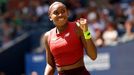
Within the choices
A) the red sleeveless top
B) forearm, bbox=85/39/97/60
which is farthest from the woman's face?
forearm, bbox=85/39/97/60

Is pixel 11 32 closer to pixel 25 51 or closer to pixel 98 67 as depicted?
pixel 25 51

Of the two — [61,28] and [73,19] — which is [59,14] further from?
[73,19]

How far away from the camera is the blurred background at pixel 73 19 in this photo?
11102 mm

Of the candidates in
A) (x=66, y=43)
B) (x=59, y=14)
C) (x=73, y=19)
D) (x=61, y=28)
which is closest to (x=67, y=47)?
(x=66, y=43)

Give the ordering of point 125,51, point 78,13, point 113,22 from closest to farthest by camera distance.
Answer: point 125,51 < point 113,22 < point 78,13

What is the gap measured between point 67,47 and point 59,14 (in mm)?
383

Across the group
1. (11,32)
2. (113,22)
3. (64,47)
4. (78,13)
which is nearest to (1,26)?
(11,32)

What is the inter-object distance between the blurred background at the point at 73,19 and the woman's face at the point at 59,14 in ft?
17.1

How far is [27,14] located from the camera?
15.2 metres

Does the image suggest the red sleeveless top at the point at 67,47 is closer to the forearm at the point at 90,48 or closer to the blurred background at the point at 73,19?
the forearm at the point at 90,48

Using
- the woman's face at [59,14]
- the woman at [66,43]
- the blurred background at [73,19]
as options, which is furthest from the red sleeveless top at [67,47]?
the blurred background at [73,19]

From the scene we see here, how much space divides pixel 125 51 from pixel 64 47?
17.4 feet

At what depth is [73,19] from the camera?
1414 centimetres

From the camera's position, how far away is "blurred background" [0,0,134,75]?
36.4ft
